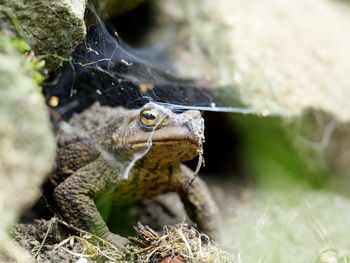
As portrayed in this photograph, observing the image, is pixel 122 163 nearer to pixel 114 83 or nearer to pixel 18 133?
pixel 114 83

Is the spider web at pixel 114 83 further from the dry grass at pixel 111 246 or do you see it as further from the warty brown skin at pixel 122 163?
the dry grass at pixel 111 246

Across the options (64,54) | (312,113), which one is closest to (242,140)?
(312,113)

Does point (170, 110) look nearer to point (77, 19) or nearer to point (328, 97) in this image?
point (77, 19)

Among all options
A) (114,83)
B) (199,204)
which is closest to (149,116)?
(114,83)

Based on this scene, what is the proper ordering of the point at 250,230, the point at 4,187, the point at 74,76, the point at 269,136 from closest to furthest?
the point at 4,187 < the point at 74,76 < the point at 250,230 < the point at 269,136

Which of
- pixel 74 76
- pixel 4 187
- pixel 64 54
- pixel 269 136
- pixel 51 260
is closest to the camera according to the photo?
pixel 4 187

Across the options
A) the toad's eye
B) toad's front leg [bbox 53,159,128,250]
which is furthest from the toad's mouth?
toad's front leg [bbox 53,159,128,250]
